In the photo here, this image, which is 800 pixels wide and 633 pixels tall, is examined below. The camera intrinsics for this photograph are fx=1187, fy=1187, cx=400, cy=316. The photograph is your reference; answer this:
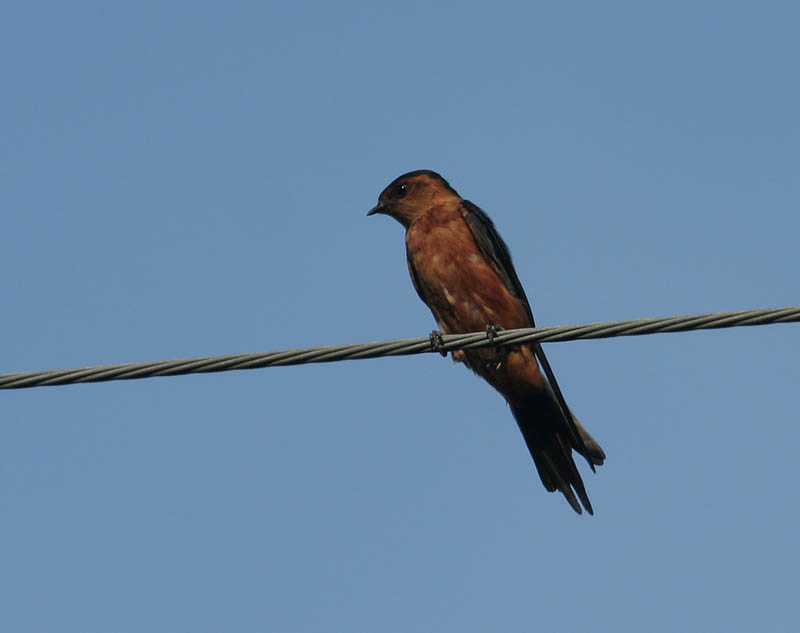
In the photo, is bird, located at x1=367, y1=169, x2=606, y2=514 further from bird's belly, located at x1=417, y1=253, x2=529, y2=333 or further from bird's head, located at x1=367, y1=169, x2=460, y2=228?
bird's head, located at x1=367, y1=169, x2=460, y2=228

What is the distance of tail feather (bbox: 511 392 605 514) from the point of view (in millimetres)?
8867

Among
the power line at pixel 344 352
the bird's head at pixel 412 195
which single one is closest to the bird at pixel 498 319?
the bird's head at pixel 412 195

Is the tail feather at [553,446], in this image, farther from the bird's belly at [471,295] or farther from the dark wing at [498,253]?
the bird's belly at [471,295]

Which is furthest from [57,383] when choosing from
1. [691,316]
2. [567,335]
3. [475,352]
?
[475,352]

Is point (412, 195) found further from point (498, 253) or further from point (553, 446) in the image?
point (553, 446)

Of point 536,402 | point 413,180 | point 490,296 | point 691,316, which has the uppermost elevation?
point 413,180

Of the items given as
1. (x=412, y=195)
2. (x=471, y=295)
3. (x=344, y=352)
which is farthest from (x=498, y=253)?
(x=344, y=352)

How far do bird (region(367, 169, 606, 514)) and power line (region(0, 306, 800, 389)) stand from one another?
3.16 m

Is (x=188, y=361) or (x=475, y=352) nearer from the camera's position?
(x=188, y=361)

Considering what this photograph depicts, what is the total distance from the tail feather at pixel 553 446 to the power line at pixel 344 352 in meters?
3.26

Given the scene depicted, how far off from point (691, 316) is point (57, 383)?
297 cm

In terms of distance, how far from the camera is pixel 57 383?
559cm

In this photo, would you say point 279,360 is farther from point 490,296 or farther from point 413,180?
point 413,180

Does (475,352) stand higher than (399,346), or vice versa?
(475,352)
